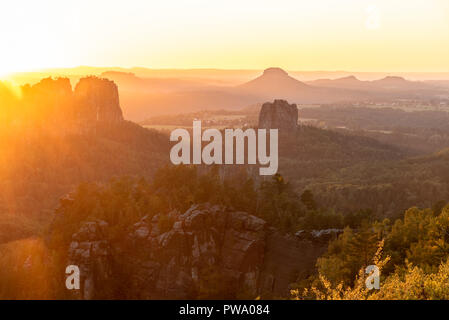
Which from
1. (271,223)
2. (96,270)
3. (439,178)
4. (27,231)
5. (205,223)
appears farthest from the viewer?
(439,178)

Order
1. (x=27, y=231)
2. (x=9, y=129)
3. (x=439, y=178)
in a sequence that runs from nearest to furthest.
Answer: (x=27, y=231), (x=439, y=178), (x=9, y=129)

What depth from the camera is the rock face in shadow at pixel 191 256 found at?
46.5 m

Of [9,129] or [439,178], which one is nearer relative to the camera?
[439,178]

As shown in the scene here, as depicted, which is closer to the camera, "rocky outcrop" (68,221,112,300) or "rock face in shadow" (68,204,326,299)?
"rocky outcrop" (68,221,112,300)

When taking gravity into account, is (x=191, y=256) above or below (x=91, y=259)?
below

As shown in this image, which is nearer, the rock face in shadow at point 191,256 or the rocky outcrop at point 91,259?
the rocky outcrop at point 91,259

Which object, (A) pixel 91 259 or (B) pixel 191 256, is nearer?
(A) pixel 91 259

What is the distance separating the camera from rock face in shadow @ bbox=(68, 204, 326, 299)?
153 feet

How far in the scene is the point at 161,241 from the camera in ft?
160

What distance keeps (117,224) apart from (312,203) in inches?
1315

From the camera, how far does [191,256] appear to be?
4862 cm
